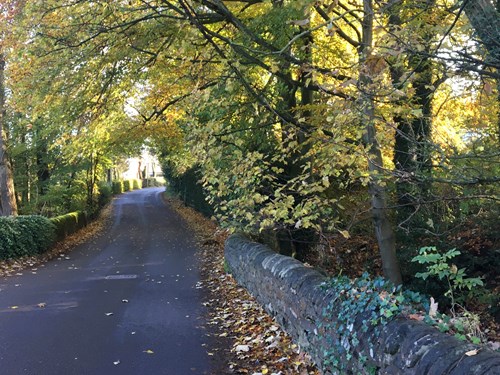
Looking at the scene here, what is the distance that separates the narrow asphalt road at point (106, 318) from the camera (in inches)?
220

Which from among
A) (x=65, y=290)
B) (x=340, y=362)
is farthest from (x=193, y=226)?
(x=340, y=362)

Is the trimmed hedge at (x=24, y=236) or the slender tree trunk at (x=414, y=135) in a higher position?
the slender tree trunk at (x=414, y=135)

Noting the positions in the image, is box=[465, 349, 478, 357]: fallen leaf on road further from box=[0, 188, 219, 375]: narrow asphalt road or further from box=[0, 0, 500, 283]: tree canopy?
box=[0, 188, 219, 375]: narrow asphalt road

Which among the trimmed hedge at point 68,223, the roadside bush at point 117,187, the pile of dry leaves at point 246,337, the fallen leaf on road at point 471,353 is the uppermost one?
the roadside bush at point 117,187

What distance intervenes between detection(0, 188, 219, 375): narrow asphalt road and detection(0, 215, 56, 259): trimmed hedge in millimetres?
1232

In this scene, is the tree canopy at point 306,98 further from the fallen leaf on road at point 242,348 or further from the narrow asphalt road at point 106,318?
the narrow asphalt road at point 106,318

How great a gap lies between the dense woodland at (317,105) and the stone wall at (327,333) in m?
0.73

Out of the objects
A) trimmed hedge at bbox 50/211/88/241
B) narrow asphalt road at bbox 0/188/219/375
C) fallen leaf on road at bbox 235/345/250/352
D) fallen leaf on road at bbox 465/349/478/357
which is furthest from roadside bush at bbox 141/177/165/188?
fallen leaf on road at bbox 465/349/478/357

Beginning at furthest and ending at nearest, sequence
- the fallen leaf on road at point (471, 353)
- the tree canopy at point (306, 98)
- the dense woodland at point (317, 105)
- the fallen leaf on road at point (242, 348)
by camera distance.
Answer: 1. the fallen leaf on road at point (242, 348)
2. the dense woodland at point (317, 105)
3. the tree canopy at point (306, 98)
4. the fallen leaf on road at point (471, 353)

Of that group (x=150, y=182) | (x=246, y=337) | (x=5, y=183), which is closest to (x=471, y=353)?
(x=246, y=337)

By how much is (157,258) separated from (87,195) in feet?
55.8

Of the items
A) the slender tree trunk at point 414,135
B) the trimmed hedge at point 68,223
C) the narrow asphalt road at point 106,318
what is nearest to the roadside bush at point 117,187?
the trimmed hedge at point 68,223

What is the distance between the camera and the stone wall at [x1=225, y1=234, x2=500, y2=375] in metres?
2.68

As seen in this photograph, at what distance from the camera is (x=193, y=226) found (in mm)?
26312
